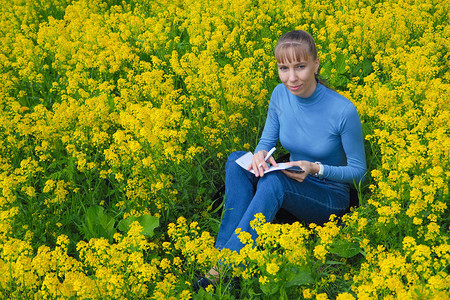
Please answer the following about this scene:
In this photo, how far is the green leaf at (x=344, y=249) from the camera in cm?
285

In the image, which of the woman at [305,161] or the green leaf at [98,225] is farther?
the green leaf at [98,225]

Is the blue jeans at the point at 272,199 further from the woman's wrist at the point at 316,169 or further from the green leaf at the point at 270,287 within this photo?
the green leaf at the point at 270,287

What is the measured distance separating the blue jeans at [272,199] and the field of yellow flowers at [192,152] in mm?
184

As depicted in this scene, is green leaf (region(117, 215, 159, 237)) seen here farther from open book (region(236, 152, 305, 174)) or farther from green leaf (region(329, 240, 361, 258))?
green leaf (region(329, 240, 361, 258))

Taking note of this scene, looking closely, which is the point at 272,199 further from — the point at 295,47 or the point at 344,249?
the point at 295,47

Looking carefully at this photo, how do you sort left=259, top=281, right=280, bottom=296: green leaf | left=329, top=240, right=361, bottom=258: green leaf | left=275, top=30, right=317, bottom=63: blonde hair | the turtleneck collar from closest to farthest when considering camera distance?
left=259, top=281, right=280, bottom=296: green leaf, left=329, top=240, right=361, bottom=258: green leaf, left=275, top=30, right=317, bottom=63: blonde hair, the turtleneck collar

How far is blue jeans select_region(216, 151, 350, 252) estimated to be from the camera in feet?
9.57

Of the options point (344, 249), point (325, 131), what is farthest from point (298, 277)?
point (325, 131)

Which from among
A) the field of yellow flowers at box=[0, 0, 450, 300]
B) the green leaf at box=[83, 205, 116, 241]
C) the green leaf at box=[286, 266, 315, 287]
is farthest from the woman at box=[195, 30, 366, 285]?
the green leaf at box=[83, 205, 116, 241]

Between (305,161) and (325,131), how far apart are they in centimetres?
30

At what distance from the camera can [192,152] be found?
3502 mm

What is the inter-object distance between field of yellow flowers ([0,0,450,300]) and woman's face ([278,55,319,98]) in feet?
2.49

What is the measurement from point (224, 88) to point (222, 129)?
0.56 meters

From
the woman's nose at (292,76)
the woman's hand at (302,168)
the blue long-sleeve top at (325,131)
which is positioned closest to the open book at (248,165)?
the woman's hand at (302,168)
